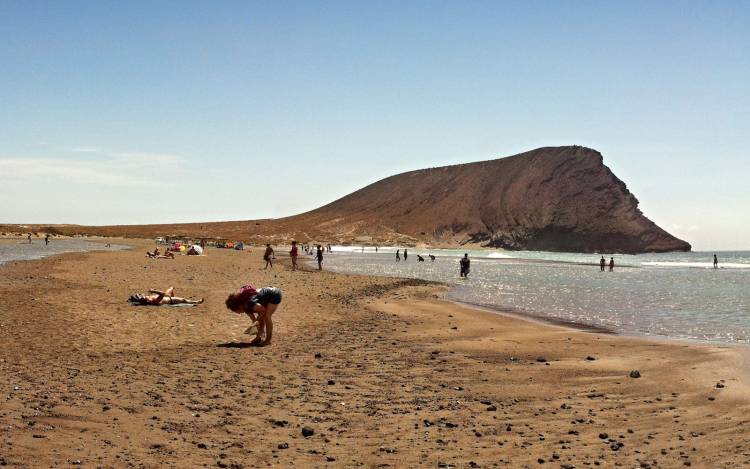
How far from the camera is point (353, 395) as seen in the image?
33.1 feet

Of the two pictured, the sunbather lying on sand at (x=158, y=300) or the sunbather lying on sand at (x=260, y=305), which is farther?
the sunbather lying on sand at (x=158, y=300)

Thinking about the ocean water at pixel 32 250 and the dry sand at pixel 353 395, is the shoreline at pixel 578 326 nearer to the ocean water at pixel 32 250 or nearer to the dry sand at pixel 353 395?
the dry sand at pixel 353 395

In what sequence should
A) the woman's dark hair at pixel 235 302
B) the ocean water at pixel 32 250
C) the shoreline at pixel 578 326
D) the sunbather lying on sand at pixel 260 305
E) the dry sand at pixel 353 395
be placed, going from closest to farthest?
the dry sand at pixel 353 395 → the sunbather lying on sand at pixel 260 305 → the woman's dark hair at pixel 235 302 → the shoreline at pixel 578 326 → the ocean water at pixel 32 250

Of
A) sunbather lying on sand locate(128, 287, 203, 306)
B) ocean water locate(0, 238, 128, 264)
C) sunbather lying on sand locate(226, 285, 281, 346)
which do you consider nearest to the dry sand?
sunbather lying on sand locate(226, 285, 281, 346)

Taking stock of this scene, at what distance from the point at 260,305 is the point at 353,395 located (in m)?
5.49

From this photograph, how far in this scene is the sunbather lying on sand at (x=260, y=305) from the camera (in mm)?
14891

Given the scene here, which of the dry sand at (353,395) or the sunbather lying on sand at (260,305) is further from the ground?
the sunbather lying on sand at (260,305)

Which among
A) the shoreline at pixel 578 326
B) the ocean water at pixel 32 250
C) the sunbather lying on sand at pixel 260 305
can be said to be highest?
the sunbather lying on sand at pixel 260 305

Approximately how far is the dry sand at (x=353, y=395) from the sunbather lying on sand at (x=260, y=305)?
1.87 ft

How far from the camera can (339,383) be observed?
10961 millimetres

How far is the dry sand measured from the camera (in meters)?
7.29

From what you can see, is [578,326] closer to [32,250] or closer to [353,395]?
[353,395]

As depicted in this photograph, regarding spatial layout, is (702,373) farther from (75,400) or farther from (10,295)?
(10,295)

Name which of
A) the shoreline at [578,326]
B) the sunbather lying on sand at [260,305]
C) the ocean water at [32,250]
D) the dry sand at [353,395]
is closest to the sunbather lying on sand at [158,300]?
the dry sand at [353,395]
